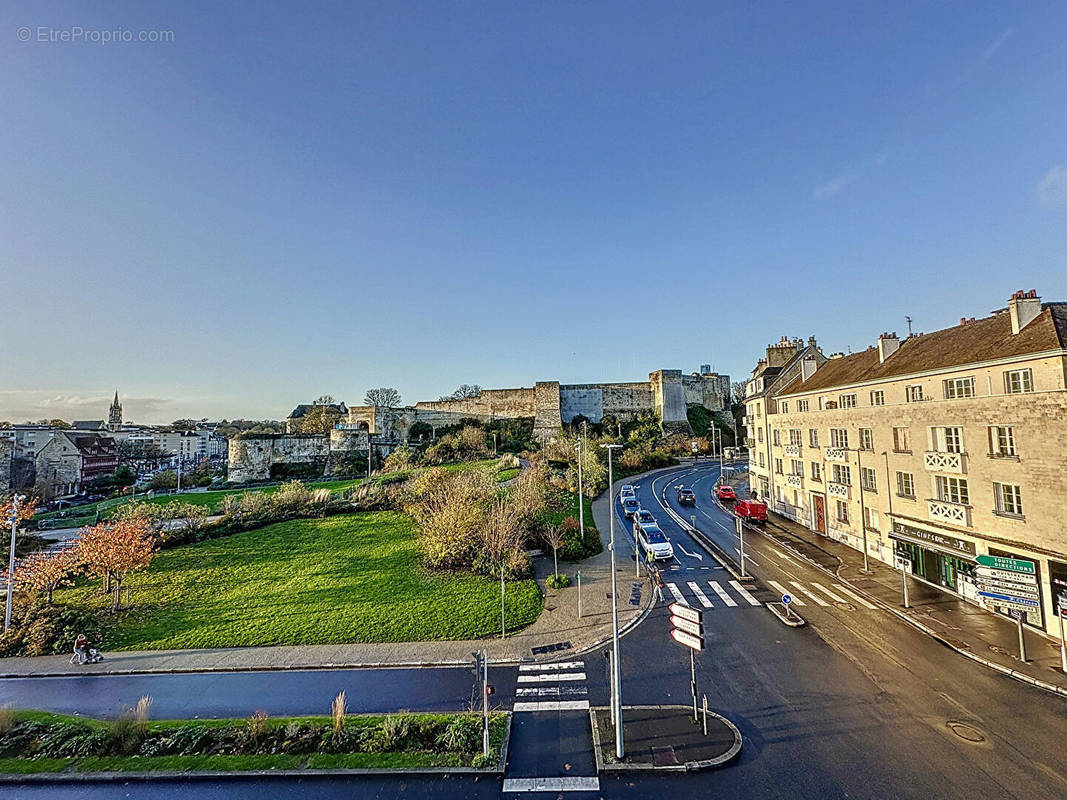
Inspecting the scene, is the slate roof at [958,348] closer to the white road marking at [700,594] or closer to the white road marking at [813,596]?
the white road marking at [813,596]

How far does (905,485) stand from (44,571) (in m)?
36.4

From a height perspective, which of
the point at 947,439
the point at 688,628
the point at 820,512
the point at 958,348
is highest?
the point at 958,348

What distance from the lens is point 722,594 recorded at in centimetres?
1828

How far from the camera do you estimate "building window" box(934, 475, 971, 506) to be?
55.7 ft

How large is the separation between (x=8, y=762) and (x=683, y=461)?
190ft

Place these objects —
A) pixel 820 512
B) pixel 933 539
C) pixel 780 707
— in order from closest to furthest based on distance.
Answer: pixel 780 707 → pixel 933 539 → pixel 820 512

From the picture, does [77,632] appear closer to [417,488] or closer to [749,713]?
[417,488]

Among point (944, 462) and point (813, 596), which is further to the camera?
point (813, 596)

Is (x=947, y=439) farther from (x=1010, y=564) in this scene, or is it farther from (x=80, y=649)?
(x=80, y=649)

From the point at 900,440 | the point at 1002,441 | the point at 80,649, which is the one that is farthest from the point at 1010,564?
the point at 80,649

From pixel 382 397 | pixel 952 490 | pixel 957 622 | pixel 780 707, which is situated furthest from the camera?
pixel 382 397

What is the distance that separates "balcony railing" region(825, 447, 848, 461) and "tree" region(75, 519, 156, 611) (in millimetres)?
34369

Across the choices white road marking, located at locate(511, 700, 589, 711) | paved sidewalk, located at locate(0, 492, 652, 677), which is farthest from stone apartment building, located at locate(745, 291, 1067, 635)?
white road marking, located at locate(511, 700, 589, 711)

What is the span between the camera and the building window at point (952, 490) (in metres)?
17.0
